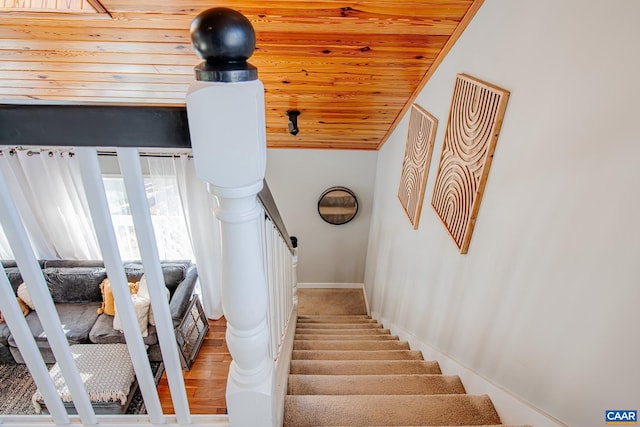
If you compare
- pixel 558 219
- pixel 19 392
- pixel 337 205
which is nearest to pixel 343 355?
pixel 558 219

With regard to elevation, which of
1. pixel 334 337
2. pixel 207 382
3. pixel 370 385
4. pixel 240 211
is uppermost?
pixel 240 211

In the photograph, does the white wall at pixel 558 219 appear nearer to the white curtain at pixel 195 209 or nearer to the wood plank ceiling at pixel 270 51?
the wood plank ceiling at pixel 270 51

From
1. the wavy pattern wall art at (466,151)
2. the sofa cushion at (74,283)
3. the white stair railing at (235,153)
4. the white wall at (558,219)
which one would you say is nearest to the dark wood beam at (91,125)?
the white stair railing at (235,153)

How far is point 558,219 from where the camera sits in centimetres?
105

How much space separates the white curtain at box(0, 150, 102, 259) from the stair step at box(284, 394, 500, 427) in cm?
380

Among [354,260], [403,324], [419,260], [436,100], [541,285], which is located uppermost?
[436,100]

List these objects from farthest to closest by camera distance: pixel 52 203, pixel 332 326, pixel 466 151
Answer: pixel 52 203 < pixel 332 326 < pixel 466 151

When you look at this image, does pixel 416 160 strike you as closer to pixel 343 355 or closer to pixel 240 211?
pixel 343 355

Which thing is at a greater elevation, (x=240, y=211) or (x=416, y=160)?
(x=240, y=211)

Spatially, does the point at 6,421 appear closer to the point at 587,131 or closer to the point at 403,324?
the point at 587,131

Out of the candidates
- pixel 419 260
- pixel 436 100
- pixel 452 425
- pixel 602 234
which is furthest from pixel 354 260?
pixel 602 234

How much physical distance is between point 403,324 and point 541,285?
5.64 ft

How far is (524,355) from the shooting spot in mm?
1224

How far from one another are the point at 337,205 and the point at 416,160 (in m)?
2.10
